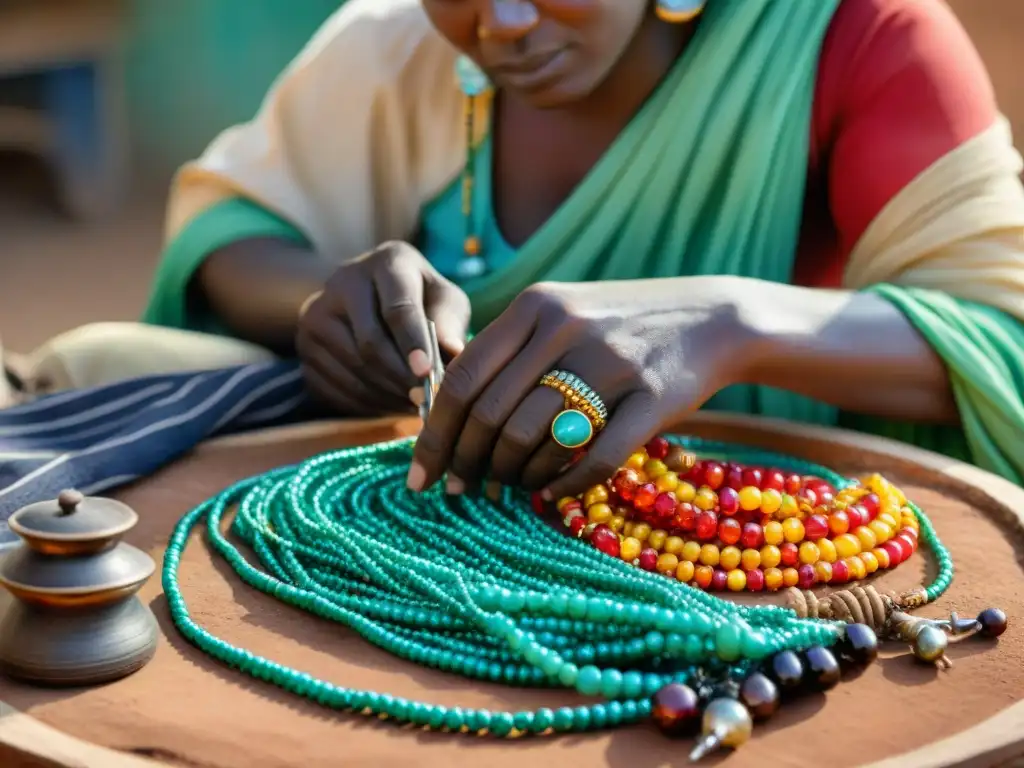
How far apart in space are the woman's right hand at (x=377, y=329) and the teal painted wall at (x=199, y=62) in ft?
15.3

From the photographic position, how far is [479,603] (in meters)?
1.06

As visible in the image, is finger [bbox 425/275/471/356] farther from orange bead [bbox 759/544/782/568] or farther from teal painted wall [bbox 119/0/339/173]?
teal painted wall [bbox 119/0/339/173]

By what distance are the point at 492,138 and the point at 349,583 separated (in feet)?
2.88

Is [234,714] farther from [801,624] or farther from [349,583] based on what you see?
[801,624]

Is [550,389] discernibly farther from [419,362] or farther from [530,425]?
[419,362]

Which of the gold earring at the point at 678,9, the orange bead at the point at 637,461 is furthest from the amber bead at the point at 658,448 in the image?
the gold earring at the point at 678,9

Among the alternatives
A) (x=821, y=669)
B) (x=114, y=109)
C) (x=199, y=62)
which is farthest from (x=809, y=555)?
(x=199, y=62)

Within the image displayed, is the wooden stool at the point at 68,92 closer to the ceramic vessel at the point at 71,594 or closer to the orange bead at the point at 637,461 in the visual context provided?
the orange bead at the point at 637,461

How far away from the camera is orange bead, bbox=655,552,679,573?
46.0 inches

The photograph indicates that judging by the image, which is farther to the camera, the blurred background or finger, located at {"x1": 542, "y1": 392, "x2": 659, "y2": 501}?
the blurred background

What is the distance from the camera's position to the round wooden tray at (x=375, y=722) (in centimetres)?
90

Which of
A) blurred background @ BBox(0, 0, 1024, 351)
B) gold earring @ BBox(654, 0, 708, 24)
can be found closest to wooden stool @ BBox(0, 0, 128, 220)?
blurred background @ BBox(0, 0, 1024, 351)

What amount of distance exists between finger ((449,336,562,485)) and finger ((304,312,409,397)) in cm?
23

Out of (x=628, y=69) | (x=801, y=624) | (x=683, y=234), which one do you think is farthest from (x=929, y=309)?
(x=801, y=624)
